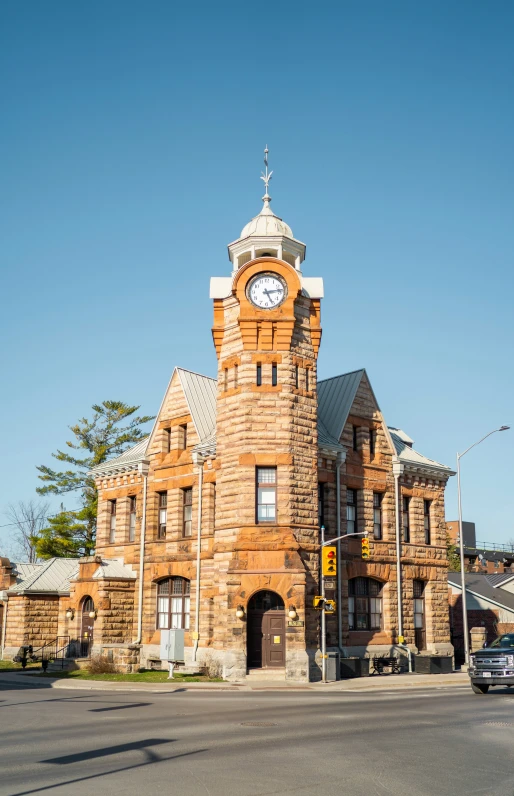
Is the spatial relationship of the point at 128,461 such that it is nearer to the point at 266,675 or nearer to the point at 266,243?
the point at 266,243

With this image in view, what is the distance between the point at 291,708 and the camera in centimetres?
2036

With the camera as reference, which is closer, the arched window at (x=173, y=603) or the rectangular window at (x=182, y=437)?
the arched window at (x=173, y=603)

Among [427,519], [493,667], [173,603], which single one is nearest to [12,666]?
[173,603]

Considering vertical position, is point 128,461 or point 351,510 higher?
point 128,461

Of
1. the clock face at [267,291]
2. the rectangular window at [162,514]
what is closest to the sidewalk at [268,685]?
the rectangular window at [162,514]

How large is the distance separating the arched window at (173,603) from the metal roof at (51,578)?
7.81 metres

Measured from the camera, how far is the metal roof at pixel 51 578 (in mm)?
43219

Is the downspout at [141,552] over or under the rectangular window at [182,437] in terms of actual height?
under

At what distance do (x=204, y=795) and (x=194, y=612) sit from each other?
26.9m

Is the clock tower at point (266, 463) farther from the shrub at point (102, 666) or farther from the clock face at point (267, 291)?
the shrub at point (102, 666)

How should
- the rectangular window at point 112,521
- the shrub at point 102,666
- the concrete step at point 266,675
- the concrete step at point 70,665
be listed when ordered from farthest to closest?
the rectangular window at point 112,521, the concrete step at point 70,665, the shrub at point 102,666, the concrete step at point 266,675

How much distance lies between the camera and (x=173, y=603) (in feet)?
125

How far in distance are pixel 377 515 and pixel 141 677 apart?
48.0ft

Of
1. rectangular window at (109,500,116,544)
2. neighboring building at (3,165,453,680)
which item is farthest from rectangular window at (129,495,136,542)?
rectangular window at (109,500,116,544)
